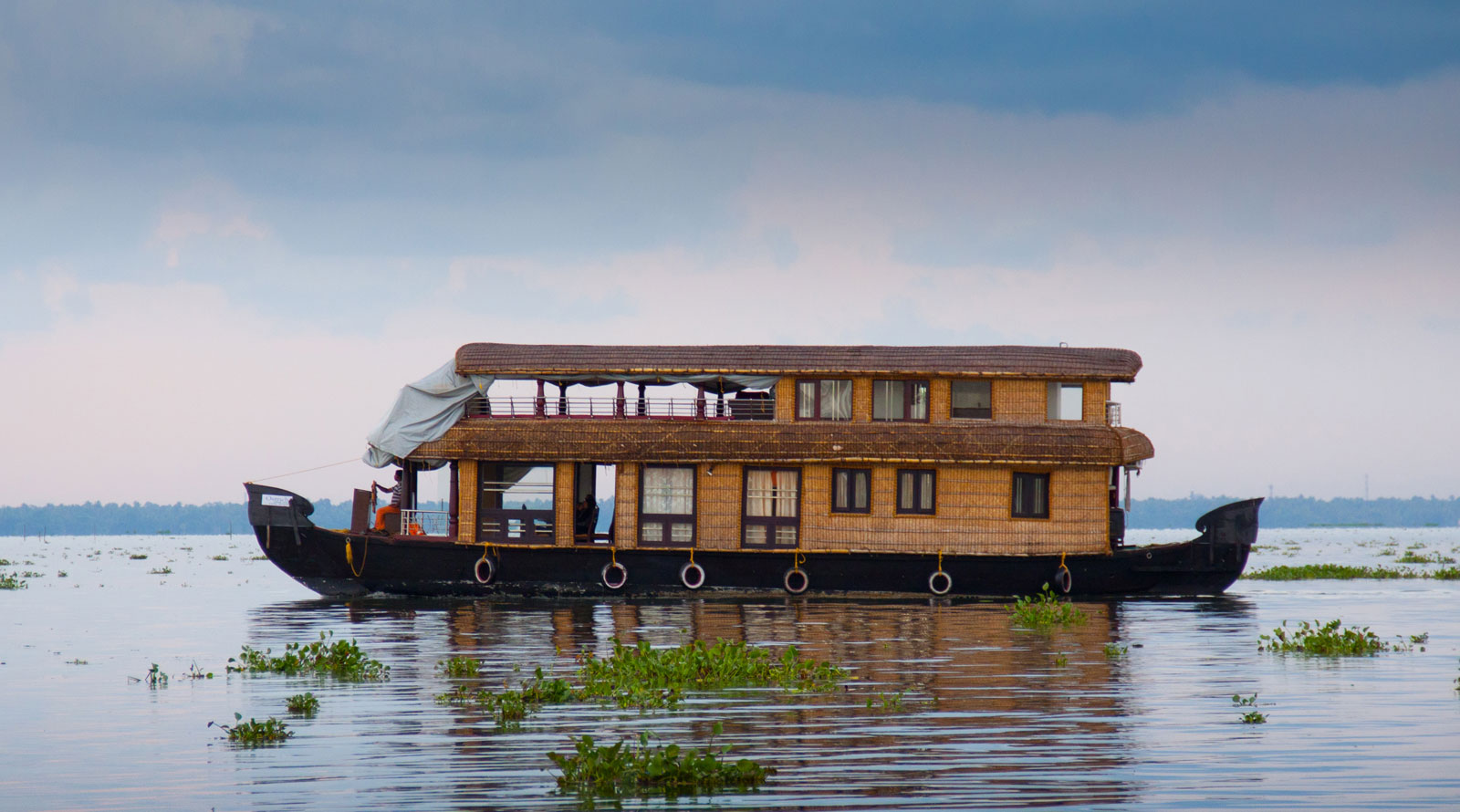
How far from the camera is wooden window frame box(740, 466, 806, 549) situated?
26.6 meters

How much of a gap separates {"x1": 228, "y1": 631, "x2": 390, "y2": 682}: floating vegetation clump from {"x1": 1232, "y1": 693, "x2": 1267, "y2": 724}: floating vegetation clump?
30.0ft

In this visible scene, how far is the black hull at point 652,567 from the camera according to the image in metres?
26.0

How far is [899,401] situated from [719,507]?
412cm

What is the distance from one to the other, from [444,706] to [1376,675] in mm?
10553

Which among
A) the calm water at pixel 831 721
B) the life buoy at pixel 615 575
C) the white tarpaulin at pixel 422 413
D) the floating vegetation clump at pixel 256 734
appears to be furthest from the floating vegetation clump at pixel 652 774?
the white tarpaulin at pixel 422 413

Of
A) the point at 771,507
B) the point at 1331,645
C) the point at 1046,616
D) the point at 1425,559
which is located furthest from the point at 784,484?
the point at 1425,559

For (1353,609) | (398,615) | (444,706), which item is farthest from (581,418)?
(1353,609)

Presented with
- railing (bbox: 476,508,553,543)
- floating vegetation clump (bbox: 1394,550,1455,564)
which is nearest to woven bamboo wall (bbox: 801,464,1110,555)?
railing (bbox: 476,508,553,543)

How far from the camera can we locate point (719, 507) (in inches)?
1048

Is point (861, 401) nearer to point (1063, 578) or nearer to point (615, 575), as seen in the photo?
point (1063, 578)

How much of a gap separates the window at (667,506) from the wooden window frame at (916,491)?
4.03 metres

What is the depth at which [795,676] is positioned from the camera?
14844 mm

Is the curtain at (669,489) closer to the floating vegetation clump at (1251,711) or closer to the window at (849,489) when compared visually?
the window at (849,489)

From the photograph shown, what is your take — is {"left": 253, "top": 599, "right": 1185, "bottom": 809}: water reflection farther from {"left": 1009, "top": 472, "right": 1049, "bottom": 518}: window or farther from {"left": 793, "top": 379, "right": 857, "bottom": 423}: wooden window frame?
{"left": 793, "top": 379, "right": 857, "bottom": 423}: wooden window frame
